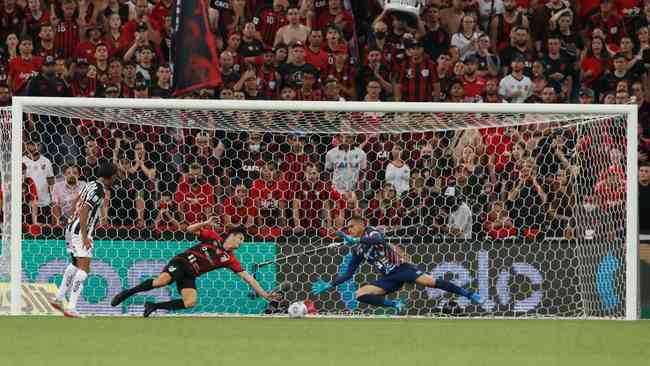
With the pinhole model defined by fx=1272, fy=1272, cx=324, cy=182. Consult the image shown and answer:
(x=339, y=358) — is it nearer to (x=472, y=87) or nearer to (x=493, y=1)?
(x=472, y=87)

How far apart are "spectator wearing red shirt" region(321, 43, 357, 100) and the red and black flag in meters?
3.69

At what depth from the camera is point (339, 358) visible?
304 inches

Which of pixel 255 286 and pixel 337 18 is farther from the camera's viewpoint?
pixel 337 18

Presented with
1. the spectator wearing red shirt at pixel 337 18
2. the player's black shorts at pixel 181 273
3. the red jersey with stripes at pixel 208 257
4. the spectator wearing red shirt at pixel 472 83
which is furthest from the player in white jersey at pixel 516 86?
the player's black shorts at pixel 181 273

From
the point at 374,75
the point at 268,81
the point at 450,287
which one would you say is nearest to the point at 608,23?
the point at 374,75

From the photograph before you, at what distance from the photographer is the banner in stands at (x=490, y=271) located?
13422 mm

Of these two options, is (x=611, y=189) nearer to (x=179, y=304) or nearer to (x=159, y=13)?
(x=179, y=304)

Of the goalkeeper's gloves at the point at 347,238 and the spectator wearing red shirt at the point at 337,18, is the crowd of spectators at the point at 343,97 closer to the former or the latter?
the spectator wearing red shirt at the point at 337,18

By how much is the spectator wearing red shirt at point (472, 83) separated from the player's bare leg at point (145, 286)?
5806mm

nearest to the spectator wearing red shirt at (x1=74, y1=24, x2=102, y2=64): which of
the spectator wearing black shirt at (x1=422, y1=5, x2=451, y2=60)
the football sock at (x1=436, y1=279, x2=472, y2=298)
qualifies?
the spectator wearing black shirt at (x1=422, y1=5, x2=451, y2=60)

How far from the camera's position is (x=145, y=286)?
12477 millimetres

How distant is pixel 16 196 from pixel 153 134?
2.38 meters

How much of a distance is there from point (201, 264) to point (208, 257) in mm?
99

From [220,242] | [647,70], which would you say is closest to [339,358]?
[220,242]
